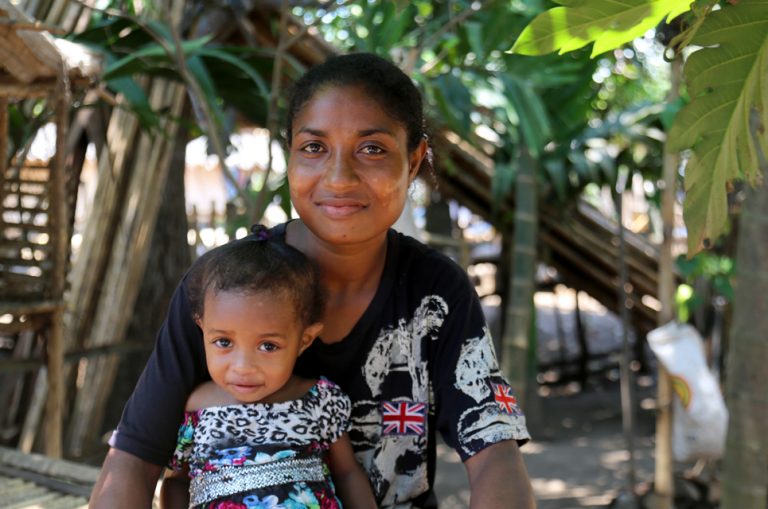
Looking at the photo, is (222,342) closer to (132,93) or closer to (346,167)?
(346,167)

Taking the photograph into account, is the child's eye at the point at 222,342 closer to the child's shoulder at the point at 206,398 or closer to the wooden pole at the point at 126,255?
the child's shoulder at the point at 206,398

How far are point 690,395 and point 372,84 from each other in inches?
104

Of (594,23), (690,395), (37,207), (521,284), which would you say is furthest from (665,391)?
(594,23)

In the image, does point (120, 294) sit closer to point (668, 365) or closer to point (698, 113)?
point (668, 365)

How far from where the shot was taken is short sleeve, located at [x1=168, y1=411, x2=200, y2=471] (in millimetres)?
1638

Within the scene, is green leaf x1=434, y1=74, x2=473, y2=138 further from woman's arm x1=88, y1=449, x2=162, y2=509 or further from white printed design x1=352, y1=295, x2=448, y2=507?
woman's arm x1=88, y1=449, x2=162, y2=509

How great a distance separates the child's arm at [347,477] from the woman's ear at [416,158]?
50 cm

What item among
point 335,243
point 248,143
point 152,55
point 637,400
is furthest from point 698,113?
point 248,143

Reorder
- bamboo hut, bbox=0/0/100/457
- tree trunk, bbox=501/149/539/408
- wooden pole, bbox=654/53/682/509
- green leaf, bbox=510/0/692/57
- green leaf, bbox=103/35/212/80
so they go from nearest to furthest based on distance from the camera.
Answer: green leaf, bbox=510/0/692/57 < bamboo hut, bbox=0/0/100/457 < green leaf, bbox=103/35/212/80 < wooden pole, bbox=654/53/682/509 < tree trunk, bbox=501/149/539/408

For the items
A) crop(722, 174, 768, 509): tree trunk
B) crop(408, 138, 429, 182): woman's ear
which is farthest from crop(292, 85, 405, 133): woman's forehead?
crop(722, 174, 768, 509): tree trunk

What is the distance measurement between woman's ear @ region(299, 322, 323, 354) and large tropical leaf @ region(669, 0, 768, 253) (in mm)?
646

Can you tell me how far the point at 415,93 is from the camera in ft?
5.68

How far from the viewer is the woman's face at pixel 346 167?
5.28 feet

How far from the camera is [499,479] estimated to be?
1600 millimetres
